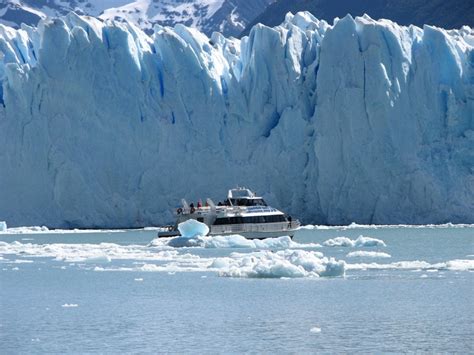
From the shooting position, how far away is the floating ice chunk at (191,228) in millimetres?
30219

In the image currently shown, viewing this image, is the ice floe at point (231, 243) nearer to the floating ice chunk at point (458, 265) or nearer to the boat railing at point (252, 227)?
the boat railing at point (252, 227)

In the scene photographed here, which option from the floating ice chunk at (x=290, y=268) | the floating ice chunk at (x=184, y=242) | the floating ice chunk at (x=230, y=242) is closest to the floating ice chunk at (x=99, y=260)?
the floating ice chunk at (x=290, y=268)

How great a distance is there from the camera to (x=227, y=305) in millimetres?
16625

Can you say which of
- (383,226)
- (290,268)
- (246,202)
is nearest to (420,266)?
(290,268)

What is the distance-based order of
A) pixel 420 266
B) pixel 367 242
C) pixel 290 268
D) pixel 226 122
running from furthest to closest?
pixel 226 122
pixel 367 242
pixel 420 266
pixel 290 268

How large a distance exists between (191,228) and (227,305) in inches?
A: 545

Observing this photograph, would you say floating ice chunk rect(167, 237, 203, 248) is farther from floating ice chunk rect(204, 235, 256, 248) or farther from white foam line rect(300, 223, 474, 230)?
white foam line rect(300, 223, 474, 230)

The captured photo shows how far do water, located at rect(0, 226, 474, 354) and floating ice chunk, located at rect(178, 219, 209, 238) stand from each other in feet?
11.5

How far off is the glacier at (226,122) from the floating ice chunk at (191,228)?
29.3 feet

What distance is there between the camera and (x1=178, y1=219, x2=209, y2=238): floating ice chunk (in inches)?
1190

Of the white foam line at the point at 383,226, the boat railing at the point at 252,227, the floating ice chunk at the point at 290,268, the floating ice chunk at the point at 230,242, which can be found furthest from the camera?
the white foam line at the point at 383,226

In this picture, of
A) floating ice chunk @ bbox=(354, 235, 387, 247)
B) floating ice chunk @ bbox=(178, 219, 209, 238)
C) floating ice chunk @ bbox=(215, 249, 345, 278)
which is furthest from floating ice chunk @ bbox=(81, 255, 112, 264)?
floating ice chunk @ bbox=(354, 235, 387, 247)

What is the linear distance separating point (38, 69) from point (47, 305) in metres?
24.1

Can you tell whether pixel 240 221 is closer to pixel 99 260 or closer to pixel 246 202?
pixel 246 202
